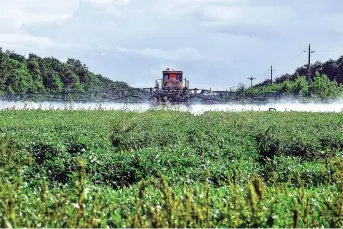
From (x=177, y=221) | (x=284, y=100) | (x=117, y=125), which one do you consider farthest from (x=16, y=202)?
(x=284, y=100)

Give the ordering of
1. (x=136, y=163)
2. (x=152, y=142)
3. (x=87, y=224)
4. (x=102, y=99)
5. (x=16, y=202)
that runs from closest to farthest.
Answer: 1. (x=87, y=224)
2. (x=16, y=202)
3. (x=136, y=163)
4. (x=152, y=142)
5. (x=102, y=99)

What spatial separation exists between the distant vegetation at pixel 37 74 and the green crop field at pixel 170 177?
5546cm

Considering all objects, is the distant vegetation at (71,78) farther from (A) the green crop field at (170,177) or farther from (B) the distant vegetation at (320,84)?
(A) the green crop field at (170,177)

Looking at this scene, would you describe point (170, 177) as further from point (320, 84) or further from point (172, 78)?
point (320, 84)

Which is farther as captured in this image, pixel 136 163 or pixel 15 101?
pixel 15 101

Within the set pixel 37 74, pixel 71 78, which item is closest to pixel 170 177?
pixel 37 74

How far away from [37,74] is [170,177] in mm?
83532

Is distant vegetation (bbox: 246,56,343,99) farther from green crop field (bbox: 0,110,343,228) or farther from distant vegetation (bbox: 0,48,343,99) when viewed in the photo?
green crop field (bbox: 0,110,343,228)

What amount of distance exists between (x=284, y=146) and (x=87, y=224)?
1233cm

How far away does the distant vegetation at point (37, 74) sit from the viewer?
73688 millimetres

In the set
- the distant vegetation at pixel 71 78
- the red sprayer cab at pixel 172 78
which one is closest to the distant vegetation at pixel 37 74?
the distant vegetation at pixel 71 78

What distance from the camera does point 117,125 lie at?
21.0 m

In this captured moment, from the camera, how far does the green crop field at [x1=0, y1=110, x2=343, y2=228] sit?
4672mm

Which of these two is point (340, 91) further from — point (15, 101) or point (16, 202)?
point (16, 202)
